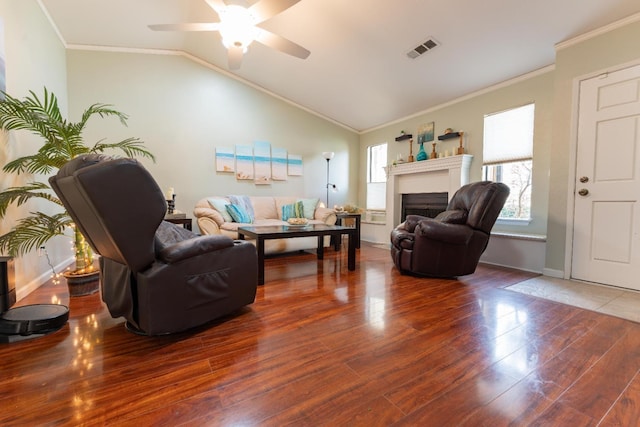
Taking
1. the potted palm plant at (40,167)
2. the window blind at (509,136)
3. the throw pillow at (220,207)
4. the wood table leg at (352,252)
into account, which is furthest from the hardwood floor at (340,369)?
the window blind at (509,136)

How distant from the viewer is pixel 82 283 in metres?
2.28

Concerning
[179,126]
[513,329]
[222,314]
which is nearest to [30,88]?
[179,126]

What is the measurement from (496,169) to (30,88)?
5.26 metres

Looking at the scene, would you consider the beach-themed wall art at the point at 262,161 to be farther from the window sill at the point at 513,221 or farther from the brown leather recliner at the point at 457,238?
the window sill at the point at 513,221

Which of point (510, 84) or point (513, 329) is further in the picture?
point (510, 84)

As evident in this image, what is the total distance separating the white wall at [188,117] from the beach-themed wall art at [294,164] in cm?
10

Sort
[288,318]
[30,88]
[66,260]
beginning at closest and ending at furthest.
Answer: [288,318]
[30,88]
[66,260]

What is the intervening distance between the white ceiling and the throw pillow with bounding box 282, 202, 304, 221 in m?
2.04

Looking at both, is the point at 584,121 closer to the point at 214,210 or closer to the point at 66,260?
the point at 214,210

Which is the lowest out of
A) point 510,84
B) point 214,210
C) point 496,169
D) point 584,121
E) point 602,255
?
point 602,255

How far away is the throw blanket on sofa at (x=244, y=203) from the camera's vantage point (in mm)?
4297

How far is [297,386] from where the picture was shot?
1175 millimetres

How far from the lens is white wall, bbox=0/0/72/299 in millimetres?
2158

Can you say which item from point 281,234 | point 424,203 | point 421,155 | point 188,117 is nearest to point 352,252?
point 281,234
